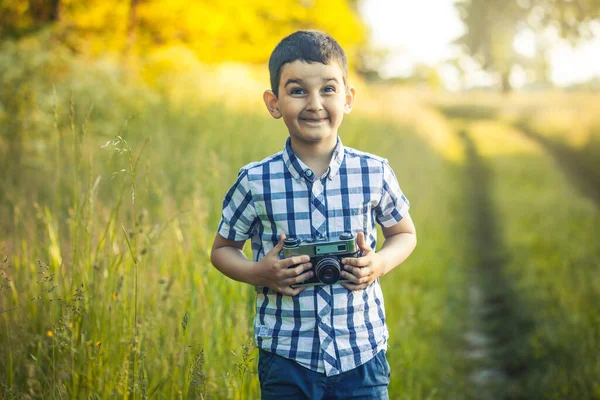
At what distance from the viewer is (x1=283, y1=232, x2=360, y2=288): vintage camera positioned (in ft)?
5.42

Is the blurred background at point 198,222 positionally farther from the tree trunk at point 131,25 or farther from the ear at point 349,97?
the ear at point 349,97

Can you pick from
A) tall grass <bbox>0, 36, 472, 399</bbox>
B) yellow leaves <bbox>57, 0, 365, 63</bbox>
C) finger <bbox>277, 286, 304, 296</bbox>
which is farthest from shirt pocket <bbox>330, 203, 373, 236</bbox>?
yellow leaves <bbox>57, 0, 365, 63</bbox>

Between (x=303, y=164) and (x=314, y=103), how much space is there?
0.65 ft

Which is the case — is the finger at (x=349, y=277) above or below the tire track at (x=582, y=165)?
below

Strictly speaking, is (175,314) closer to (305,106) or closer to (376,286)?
(376,286)

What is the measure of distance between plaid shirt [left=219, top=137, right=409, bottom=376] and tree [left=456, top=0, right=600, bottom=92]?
1178cm

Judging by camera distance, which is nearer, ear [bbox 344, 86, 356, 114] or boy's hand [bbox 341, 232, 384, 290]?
boy's hand [bbox 341, 232, 384, 290]

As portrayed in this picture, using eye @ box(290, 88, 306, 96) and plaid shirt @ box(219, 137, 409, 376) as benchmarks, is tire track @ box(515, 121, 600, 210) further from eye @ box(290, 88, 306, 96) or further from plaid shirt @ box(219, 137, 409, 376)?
eye @ box(290, 88, 306, 96)

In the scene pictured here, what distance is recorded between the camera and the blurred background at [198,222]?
217 cm

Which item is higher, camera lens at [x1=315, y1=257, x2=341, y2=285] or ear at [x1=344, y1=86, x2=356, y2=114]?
ear at [x1=344, y1=86, x2=356, y2=114]

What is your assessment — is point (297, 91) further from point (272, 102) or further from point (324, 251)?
point (324, 251)

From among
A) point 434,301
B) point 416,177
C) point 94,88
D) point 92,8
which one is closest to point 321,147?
point 434,301

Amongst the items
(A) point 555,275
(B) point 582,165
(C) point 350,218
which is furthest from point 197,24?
(C) point 350,218

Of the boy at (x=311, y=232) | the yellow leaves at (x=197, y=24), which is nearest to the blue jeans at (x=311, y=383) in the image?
the boy at (x=311, y=232)
